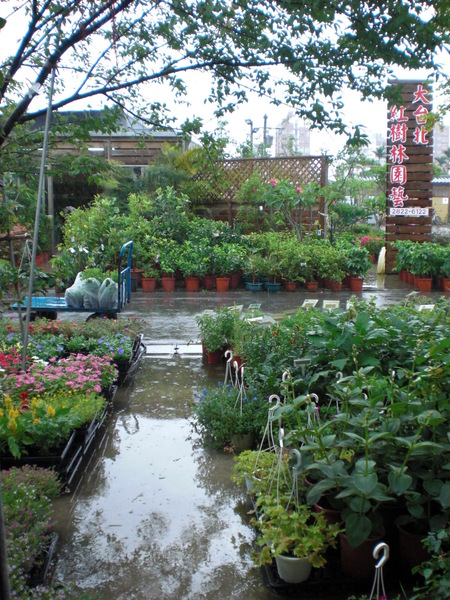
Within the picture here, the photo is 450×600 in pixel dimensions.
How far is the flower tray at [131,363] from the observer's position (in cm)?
589

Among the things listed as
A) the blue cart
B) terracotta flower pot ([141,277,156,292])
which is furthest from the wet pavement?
terracotta flower pot ([141,277,156,292])

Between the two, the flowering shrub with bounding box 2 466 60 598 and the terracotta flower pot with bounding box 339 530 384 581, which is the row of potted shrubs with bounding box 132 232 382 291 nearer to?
the flowering shrub with bounding box 2 466 60 598

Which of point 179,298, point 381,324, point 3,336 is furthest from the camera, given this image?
point 179,298

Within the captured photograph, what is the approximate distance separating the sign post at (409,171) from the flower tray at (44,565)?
44.1ft

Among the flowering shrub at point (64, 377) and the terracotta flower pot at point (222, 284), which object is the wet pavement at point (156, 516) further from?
the terracotta flower pot at point (222, 284)

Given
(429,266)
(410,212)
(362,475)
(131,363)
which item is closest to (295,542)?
(362,475)

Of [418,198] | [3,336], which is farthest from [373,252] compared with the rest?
[3,336]

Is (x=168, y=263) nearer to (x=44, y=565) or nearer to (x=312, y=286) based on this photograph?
(x=312, y=286)

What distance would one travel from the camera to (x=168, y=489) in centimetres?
377

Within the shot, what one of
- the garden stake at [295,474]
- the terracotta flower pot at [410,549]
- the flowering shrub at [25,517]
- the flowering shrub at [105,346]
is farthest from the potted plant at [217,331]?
the terracotta flower pot at [410,549]

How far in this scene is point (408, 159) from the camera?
49.0 ft

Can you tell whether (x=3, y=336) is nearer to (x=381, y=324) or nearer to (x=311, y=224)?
(x=381, y=324)

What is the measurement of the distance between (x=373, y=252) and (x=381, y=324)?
15.8m

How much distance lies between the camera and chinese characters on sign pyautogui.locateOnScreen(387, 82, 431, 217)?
14773mm
